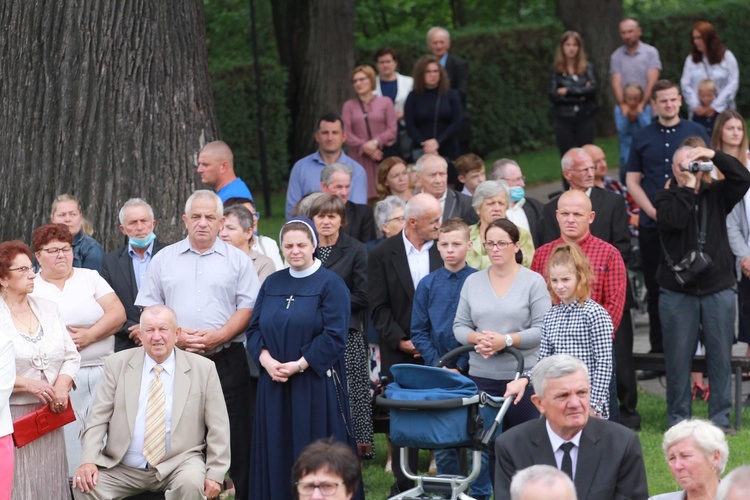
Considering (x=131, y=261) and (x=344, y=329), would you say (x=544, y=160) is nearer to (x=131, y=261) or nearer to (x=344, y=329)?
(x=131, y=261)

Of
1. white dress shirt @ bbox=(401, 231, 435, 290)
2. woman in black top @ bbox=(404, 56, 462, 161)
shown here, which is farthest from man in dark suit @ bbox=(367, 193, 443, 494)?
woman in black top @ bbox=(404, 56, 462, 161)

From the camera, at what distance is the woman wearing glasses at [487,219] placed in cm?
966

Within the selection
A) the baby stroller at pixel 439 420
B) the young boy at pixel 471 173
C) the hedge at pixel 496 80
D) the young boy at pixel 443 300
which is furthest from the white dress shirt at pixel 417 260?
the hedge at pixel 496 80

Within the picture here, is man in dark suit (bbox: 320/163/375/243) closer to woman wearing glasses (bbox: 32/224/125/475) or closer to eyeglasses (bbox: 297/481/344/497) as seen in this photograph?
woman wearing glasses (bbox: 32/224/125/475)

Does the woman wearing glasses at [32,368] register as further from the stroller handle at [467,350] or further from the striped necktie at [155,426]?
the stroller handle at [467,350]

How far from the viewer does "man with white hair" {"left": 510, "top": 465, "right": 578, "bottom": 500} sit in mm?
5543

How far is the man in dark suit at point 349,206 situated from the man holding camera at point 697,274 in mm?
2470

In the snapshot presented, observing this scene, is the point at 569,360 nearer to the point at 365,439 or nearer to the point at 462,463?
the point at 462,463

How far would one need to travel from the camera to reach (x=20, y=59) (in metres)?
10.7

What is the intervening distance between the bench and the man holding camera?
11.2 inches

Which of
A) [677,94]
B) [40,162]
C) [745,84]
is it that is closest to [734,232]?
[677,94]

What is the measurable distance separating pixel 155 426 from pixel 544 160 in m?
15.2

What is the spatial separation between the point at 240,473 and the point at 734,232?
438 cm

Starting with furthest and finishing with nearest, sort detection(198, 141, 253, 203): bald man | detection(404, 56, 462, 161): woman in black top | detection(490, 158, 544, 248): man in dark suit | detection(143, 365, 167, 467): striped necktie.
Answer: detection(404, 56, 462, 161): woman in black top → detection(198, 141, 253, 203): bald man → detection(490, 158, 544, 248): man in dark suit → detection(143, 365, 167, 467): striped necktie
